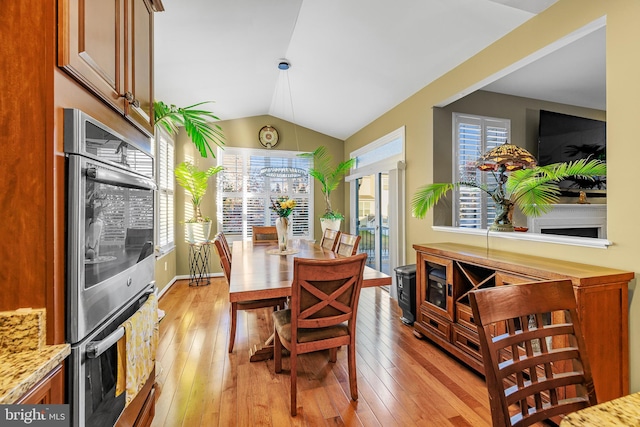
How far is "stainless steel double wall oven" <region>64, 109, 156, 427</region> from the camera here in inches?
35.0

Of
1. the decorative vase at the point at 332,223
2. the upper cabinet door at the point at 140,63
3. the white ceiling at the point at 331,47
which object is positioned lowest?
the decorative vase at the point at 332,223

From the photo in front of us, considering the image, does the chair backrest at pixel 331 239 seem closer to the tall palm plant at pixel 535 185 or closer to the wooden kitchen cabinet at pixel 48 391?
the tall palm plant at pixel 535 185

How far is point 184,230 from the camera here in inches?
209

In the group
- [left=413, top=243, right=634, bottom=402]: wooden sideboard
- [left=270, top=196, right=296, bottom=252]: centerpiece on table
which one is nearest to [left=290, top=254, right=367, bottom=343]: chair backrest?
[left=413, top=243, right=634, bottom=402]: wooden sideboard

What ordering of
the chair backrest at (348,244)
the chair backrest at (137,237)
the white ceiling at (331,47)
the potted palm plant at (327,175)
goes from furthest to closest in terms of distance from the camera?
the potted palm plant at (327,175), the chair backrest at (348,244), the white ceiling at (331,47), the chair backrest at (137,237)

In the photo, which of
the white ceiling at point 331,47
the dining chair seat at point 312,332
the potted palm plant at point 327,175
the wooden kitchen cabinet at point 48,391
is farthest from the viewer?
the potted palm plant at point 327,175

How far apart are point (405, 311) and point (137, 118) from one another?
2988 mm

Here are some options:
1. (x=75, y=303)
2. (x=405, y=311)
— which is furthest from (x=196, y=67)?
(x=405, y=311)

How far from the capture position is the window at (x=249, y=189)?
5590 millimetres

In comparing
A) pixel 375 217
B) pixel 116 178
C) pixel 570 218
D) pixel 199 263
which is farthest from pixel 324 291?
pixel 199 263

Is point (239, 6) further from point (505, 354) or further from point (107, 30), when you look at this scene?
point (505, 354)

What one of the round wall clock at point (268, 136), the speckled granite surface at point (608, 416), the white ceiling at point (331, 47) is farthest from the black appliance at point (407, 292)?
the round wall clock at point (268, 136)

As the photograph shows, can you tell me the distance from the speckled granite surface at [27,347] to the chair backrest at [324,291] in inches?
41.3

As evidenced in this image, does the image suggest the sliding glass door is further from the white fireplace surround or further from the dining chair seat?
the dining chair seat
